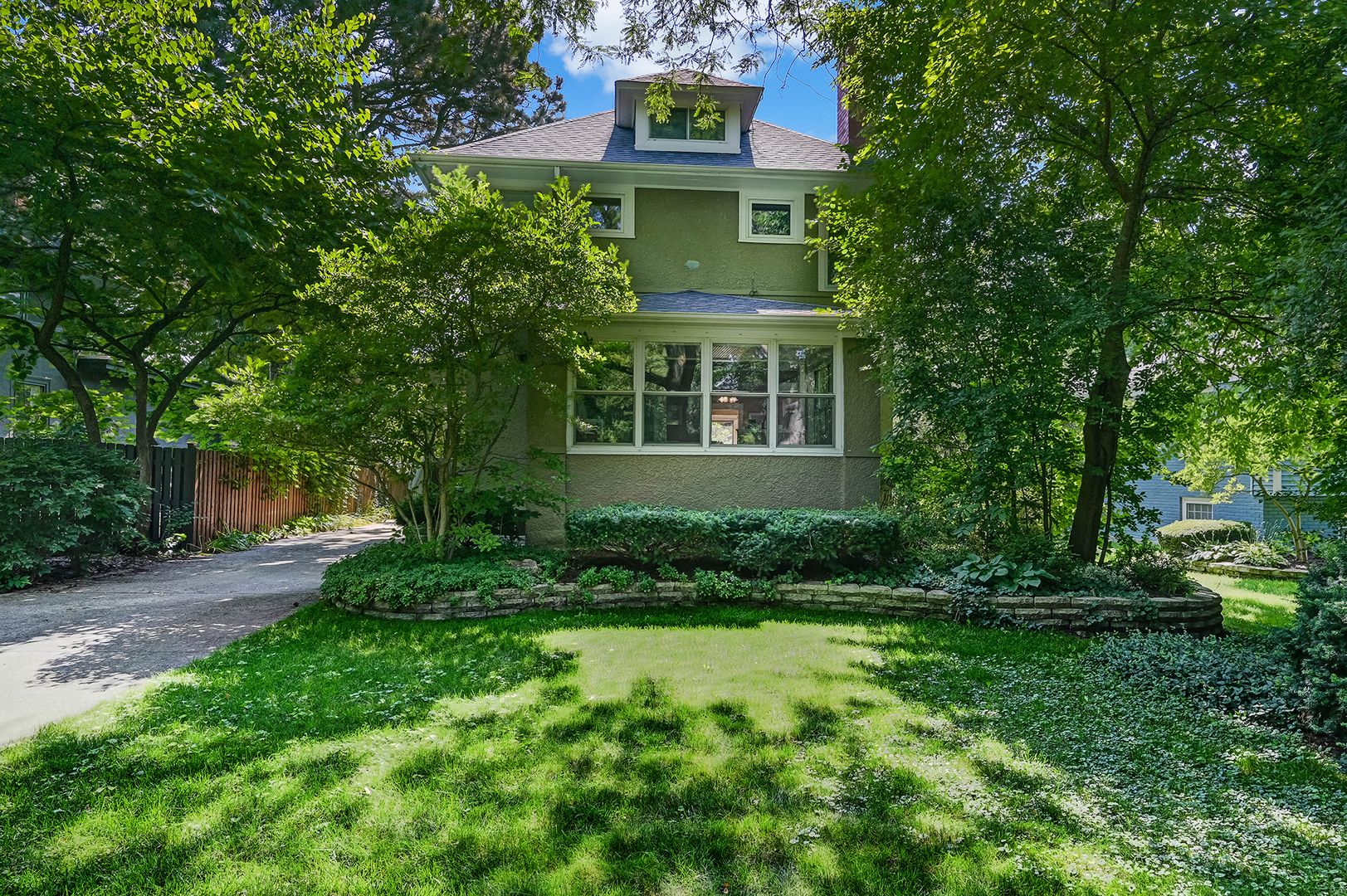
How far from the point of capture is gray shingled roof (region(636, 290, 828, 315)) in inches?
357

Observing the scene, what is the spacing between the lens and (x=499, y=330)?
719 cm

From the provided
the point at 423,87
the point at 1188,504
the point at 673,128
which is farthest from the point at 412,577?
the point at 1188,504

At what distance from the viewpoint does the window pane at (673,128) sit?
11297 mm

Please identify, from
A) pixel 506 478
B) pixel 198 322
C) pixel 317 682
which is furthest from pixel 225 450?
pixel 317 682

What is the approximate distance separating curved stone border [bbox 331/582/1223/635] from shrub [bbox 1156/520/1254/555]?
686cm

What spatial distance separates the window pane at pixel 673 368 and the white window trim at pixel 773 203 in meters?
2.43

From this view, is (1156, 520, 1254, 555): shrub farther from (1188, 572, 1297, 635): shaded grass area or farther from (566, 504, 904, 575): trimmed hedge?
(566, 504, 904, 575): trimmed hedge

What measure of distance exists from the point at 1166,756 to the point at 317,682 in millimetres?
5139

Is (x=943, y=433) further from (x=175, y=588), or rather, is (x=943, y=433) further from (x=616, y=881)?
(x=175, y=588)

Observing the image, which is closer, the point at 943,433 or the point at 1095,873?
the point at 1095,873

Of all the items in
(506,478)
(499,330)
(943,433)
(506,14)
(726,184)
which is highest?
(726,184)

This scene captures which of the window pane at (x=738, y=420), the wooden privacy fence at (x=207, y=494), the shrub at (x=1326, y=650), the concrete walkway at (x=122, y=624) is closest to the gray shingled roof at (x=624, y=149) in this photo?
the window pane at (x=738, y=420)

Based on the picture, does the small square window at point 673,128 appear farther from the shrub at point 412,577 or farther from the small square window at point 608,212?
the shrub at point 412,577

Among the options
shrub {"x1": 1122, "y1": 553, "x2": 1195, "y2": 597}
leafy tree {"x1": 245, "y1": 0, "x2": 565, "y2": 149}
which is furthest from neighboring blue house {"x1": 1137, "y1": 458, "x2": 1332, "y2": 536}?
leafy tree {"x1": 245, "y1": 0, "x2": 565, "y2": 149}
